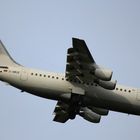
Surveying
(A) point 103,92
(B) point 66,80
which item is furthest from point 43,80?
(A) point 103,92

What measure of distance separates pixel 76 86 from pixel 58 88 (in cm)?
159

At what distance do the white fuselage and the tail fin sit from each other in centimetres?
104

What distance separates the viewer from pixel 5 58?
55219 mm

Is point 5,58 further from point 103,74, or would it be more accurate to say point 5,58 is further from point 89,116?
point 89,116

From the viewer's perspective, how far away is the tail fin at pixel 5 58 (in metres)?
54.6

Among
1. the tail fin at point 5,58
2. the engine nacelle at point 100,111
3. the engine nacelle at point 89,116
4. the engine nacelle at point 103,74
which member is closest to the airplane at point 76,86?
the tail fin at point 5,58

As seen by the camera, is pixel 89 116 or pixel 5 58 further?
pixel 89 116

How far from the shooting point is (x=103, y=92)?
177 ft

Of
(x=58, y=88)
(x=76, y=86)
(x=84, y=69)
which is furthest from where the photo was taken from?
(x=76, y=86)

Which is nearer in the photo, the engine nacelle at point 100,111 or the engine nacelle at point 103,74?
the engine nacelle at point 103,74

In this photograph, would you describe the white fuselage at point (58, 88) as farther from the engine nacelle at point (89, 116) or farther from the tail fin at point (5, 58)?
the engine nacelle at point (89, 116)

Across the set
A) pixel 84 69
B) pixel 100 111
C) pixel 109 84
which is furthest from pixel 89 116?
pixel 84 69

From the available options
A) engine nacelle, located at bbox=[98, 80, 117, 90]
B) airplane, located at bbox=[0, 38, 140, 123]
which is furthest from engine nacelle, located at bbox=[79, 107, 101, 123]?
engine nacelle, located at bbox=[98, 80, 117, 90]

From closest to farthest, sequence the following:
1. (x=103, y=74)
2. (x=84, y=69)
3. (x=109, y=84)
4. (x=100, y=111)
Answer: (x=103, y=74)
(x=109, y=84)
(x=84, y=69)
(x=100, y=111)
